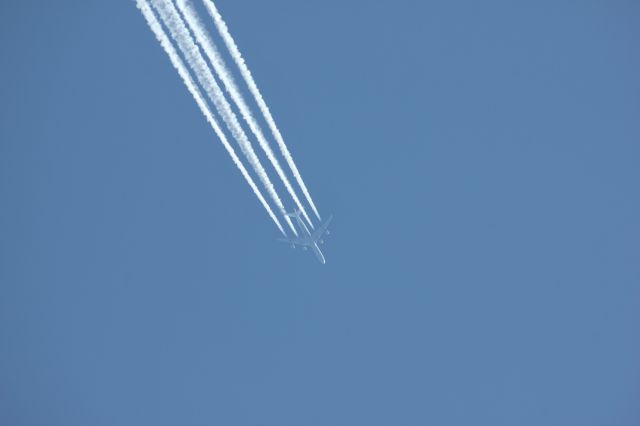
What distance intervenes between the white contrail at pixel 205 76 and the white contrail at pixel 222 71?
0.71 ft

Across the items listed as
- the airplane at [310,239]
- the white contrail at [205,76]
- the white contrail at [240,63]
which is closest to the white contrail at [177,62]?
the white contrail at [205,76]

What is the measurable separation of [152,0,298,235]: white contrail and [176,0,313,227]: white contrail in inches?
8.5

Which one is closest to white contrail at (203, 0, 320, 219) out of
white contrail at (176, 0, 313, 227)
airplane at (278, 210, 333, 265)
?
white contrail at (176, 0, 313, 227)

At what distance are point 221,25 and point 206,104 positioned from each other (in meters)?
2.47

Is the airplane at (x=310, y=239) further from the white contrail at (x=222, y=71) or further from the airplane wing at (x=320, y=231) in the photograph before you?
the white contrail at (x=222, y=71)

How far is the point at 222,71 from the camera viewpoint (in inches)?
1077

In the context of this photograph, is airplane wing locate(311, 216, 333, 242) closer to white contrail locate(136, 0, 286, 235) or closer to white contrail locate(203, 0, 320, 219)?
white contrail locate(203, 0, 320, 219)

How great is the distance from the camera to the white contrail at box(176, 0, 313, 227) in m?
26.2

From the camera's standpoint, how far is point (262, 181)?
102 ft

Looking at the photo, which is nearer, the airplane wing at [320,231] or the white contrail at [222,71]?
the white contrail at [222,71]

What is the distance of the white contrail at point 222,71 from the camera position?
26.2 metres

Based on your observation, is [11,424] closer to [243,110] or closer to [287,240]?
[287,240]

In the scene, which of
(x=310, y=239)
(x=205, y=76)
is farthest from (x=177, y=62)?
(x=310, y=239)

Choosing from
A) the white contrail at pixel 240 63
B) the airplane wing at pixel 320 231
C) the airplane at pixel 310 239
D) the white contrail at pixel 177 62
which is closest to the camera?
the white contrail at pixel 177 62
